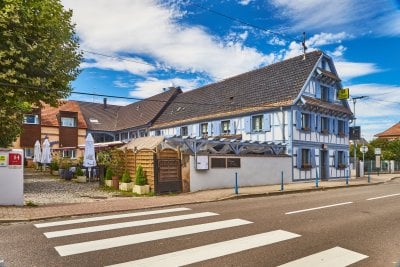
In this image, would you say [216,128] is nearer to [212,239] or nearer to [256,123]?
[256,123]

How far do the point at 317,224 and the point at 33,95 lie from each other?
43.8ft

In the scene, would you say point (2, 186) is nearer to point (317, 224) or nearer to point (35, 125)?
point (317, 224)

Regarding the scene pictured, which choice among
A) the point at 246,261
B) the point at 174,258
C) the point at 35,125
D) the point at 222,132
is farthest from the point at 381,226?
the point at 35,125

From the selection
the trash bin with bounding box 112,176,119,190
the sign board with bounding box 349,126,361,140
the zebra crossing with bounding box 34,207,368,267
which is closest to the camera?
the zebra crossing with bounding box 34,207,368,267

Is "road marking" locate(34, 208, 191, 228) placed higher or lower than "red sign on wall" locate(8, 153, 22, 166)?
lower

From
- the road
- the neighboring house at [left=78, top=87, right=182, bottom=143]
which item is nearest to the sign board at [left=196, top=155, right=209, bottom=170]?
the road

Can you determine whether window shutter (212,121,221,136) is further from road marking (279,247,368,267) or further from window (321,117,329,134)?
road marking (279,247,368,267)

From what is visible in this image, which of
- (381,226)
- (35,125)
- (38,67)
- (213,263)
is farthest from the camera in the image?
(35,125)

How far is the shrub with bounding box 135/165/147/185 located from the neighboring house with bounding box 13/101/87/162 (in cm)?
2607

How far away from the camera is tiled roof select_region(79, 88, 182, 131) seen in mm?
39809

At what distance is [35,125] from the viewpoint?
40.3m

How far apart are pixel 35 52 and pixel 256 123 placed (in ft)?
52.2

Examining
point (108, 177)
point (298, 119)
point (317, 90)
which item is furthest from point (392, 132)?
point (108, 177)

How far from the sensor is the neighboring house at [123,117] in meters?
39.6
